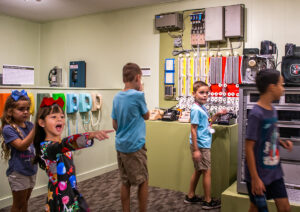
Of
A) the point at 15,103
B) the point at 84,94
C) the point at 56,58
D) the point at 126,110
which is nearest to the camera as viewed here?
the point at 15,103

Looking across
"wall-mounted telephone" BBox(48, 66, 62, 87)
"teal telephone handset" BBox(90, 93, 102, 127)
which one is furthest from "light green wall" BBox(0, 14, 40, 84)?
"teal telephone handset" BBox(90, 93, 102, 127)

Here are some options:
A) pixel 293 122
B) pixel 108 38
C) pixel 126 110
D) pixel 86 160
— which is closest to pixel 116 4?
pixel 108 38

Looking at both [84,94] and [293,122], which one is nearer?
[293,122]

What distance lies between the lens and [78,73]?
21.6ft

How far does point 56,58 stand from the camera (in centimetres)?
708

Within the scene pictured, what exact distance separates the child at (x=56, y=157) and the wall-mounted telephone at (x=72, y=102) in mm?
2307

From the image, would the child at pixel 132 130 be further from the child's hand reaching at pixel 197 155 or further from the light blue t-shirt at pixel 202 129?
the light blue t-shirt at pixel 202 129

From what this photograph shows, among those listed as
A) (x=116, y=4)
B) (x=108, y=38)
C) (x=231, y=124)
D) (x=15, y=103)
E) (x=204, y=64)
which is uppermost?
(x=116, y=4)

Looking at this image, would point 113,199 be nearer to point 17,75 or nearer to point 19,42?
point 17,75

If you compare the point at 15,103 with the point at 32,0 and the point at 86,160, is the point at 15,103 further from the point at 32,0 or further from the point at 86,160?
the point at 32,0

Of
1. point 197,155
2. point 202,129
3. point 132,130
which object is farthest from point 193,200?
point 132,130

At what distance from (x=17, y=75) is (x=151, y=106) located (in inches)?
98.8

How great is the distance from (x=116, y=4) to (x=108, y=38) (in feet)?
2.40

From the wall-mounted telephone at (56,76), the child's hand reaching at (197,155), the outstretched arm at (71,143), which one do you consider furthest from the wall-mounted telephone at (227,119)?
the wall-mounted telephone at (56,76)
